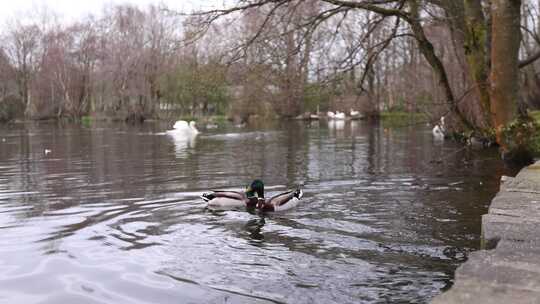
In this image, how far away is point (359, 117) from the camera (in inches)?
Answer: 2480

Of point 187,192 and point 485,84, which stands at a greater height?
point 485,84

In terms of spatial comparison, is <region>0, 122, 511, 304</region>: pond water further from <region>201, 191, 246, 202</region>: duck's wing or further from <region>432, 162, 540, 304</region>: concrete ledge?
<region>432, 162, 540, 304</region>: concrete ledge

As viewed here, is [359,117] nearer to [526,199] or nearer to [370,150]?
[370,150]

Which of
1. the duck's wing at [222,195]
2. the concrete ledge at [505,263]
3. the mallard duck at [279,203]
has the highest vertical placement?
the concrete ledge at [505,263]

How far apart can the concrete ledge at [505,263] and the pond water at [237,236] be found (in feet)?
2.40

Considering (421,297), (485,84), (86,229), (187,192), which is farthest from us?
(485,84)

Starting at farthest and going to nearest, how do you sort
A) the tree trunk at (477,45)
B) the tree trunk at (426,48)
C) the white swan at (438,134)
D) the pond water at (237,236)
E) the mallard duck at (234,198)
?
the white swan at (438,134) → the tree trunk at (426,48) → the tree trunk at (477,45) → the mallard duck at (234,198) → the pond water at (237,236)

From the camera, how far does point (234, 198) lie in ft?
33.9

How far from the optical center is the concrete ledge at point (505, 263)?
12.4 feet

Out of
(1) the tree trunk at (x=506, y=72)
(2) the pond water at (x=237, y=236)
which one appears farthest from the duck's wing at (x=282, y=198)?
(1) the tree trunk at (x=506, y=72)

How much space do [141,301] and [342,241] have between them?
2.93 metres

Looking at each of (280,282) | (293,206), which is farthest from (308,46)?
(280,282)

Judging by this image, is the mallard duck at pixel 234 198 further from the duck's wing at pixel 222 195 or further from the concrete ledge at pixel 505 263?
the concrete ledge at pixel 505 263

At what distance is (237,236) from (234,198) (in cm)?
222
